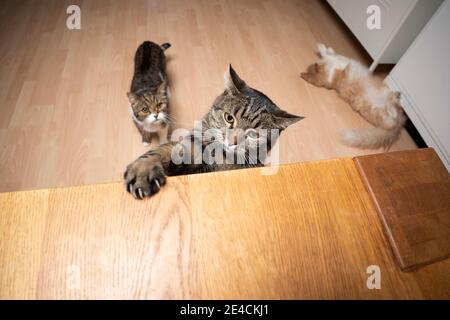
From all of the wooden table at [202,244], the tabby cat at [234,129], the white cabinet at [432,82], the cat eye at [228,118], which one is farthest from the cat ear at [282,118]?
the white cabinet at [432,82]

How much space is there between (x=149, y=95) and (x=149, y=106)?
0.18ft

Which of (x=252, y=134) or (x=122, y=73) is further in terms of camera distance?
(x=122, y=73)

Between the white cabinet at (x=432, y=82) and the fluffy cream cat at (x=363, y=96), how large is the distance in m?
0.09

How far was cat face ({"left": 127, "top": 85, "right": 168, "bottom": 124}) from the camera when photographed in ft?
3.74

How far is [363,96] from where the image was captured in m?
1.48

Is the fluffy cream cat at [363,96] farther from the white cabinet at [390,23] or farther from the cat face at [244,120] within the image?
the cat face at [244,120]

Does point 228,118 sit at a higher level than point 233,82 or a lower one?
lower

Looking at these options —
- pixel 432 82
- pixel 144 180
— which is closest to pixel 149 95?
pixel 144 180

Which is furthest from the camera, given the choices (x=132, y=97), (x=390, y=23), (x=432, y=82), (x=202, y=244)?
(x=390, y=23)

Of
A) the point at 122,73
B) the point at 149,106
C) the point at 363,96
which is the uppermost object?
the point at 363,96

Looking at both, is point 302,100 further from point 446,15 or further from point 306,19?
point 306,19

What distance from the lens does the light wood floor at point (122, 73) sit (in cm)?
125

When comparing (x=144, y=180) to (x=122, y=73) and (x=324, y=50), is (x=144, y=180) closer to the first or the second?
(x=122, y=73)
